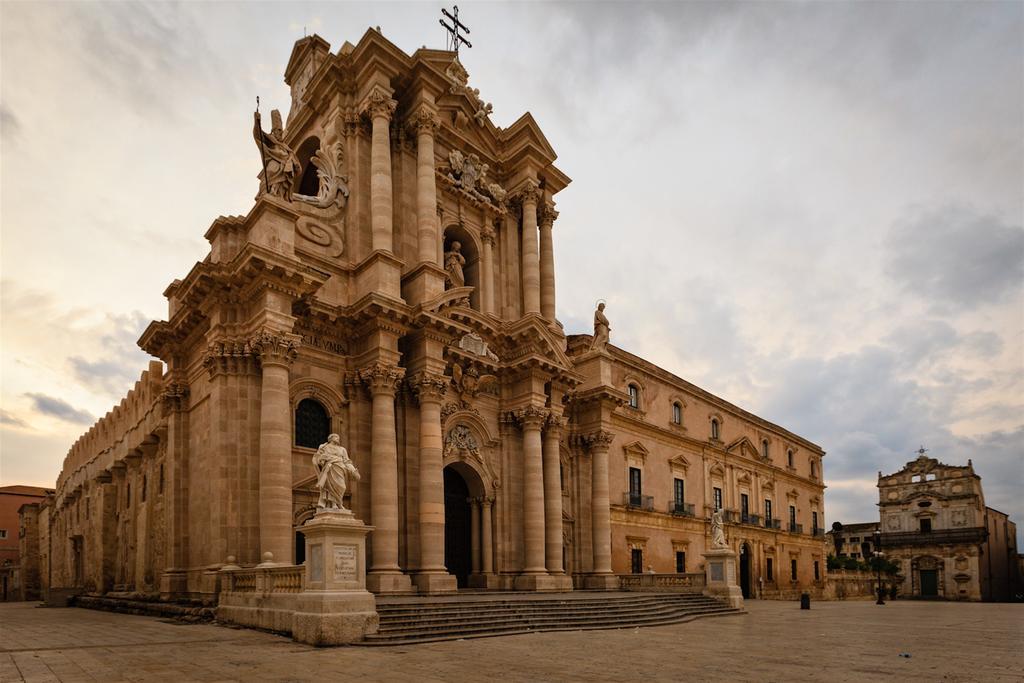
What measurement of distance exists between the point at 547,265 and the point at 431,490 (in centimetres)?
1153

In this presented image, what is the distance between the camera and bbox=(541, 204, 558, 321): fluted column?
30188mm

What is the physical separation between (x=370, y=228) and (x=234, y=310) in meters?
5.65

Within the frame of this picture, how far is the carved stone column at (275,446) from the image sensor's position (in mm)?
18500

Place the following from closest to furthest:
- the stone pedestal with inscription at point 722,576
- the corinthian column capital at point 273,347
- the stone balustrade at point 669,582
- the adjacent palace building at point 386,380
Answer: the corinthian column capital at point 273,347 < the adjacent palace building at point 386,380 < the stone pedestal with inscription at point 722,576 < the stone balustrade at point 669,582

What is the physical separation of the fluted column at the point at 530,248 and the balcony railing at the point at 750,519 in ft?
74.4

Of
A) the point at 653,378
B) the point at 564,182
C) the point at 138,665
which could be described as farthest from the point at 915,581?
the point at 138,665

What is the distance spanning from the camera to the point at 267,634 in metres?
15.3

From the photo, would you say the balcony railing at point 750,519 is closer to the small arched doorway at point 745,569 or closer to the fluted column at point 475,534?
the small arched doorway at point 745,569

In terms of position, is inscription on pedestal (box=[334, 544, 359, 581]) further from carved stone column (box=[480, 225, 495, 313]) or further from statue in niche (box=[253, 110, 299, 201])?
carved stone column (box=[480, 225, 495, 313])

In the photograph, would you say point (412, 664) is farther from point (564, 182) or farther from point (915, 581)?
point (915, 581)

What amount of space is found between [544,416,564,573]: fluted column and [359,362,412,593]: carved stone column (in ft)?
23.4

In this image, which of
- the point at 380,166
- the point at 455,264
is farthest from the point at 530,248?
the point at 380,166

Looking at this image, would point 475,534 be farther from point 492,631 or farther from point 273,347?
point 273,347

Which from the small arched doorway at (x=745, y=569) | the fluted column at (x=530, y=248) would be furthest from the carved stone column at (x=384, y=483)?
the small arched doorway at (x=745, y=569)
